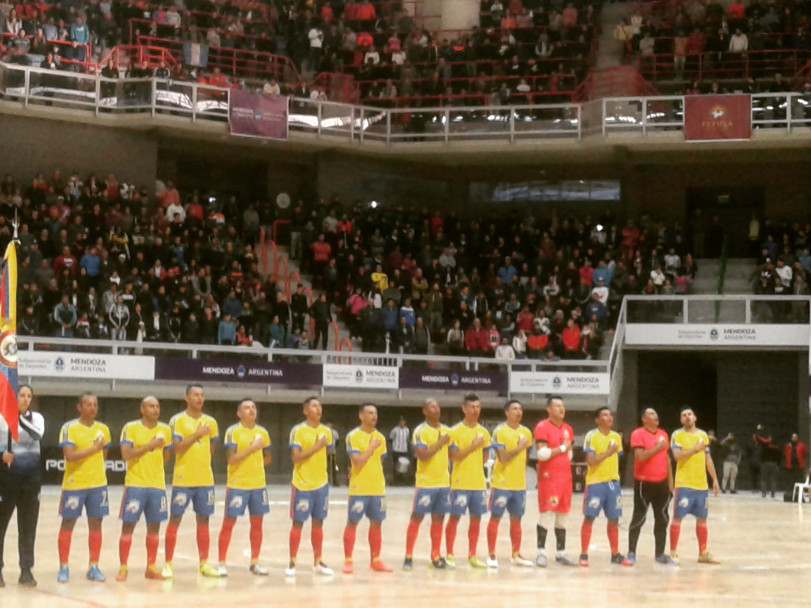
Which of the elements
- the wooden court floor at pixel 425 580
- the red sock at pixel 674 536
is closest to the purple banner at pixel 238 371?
the wooden court floor at pixel 425 580

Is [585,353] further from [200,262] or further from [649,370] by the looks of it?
[200,262]

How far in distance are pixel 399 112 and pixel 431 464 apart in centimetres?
2436

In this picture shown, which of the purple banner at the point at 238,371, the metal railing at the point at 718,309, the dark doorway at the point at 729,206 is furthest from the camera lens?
the dark doorway at the point at 729,206

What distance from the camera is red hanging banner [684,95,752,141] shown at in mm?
36094

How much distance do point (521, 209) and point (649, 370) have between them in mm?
7819

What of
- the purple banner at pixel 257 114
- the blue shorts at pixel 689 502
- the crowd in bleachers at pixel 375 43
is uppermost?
the crowd in bleachers at pixel 375 43

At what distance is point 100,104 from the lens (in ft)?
114

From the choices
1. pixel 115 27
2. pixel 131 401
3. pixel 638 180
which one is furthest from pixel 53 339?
pixel 638 180

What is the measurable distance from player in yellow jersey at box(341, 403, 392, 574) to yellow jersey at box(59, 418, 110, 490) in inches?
112

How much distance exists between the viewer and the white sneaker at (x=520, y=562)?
52.1ft

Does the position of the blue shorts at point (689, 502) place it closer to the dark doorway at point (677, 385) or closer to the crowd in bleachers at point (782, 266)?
the crowd in bleachers at point (782, 266)

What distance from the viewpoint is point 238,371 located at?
29.6m

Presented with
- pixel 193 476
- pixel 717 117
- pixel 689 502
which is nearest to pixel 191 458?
pixel 193 476

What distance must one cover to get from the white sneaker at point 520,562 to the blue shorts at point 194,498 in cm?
391
